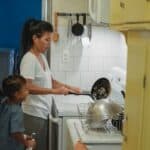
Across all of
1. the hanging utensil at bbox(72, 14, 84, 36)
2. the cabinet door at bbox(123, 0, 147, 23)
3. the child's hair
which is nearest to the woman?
the child's hair

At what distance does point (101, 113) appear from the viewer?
2037 millimetres

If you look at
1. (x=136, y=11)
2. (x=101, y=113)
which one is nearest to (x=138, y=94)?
(x=136, y=11)

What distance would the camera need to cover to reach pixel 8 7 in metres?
3.43

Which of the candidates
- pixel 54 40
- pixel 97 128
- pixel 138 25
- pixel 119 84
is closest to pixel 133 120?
pixel 138 25

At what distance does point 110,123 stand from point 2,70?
4.93 feet

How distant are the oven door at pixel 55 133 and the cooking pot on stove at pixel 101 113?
0.66 metres

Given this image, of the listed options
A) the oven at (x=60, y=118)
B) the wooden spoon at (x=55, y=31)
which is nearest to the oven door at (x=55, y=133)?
the oven at (x=60, y=118)

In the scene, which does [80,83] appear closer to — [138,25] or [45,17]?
[45,17]

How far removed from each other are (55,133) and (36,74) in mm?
511

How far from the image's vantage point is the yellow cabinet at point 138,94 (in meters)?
0.91

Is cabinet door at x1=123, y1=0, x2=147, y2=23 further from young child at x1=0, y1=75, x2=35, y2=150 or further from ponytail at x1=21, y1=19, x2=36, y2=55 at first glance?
ponytail at x1=21, y1=19, x2=36, y2=55

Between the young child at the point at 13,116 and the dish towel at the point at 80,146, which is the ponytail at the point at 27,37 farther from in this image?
the dish towel at the point at 80,146

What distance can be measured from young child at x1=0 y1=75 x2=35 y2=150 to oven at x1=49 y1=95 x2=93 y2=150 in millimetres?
234

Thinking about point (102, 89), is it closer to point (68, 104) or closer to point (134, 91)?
point (68, 104)
